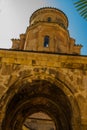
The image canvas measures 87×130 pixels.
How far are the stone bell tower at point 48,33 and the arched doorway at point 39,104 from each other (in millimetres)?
11658

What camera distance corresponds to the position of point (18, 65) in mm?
8781

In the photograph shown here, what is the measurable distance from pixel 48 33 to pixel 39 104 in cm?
1400

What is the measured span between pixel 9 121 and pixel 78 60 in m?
4.35

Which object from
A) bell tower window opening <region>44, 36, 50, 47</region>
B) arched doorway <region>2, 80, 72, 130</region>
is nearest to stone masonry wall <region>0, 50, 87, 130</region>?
arched doorway <region>2, 80, 72, 130</region>

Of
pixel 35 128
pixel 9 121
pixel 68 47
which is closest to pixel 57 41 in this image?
pixel 68 47

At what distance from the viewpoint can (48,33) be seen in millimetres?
24125

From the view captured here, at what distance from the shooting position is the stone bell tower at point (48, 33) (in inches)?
918

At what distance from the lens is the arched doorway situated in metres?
8.90

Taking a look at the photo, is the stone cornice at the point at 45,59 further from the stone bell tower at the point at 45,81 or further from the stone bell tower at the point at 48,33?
the stone bell tower at the point at 48,33

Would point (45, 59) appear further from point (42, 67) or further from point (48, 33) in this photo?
point (48, 33)

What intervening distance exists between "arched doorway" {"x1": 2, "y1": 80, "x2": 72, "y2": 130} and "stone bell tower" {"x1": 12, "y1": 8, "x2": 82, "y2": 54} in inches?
459

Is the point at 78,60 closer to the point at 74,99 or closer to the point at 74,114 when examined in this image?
the point at 74,99

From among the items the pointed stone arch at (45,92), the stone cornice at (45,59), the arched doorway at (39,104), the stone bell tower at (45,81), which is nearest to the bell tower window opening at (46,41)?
the arched doorway at (39,104)

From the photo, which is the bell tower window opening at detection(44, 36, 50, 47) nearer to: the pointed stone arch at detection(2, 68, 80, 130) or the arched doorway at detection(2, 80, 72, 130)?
the arched doorway at detection(2, 80, 72, 130)
